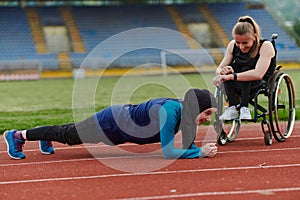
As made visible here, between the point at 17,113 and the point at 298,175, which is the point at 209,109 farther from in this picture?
the point at 17,113

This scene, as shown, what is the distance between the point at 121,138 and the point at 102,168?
1.64 feet

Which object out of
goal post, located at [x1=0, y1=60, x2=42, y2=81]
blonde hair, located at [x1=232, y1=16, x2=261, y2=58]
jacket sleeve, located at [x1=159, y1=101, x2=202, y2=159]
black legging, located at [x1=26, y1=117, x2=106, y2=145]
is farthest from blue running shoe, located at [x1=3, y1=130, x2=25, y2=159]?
goal post, located at [x1=0, y1=60, x2=42, y2=81]

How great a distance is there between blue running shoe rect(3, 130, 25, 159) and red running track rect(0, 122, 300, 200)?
0.07m

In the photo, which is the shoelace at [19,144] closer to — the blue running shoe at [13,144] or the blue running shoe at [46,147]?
the blue running shoe at [13,144]

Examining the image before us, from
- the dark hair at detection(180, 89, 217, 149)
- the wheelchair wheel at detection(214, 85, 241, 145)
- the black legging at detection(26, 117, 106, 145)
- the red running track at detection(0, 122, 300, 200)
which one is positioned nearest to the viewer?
the red running track at detection(0, 122, 300, 200)

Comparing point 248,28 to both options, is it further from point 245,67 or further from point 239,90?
point 239,90

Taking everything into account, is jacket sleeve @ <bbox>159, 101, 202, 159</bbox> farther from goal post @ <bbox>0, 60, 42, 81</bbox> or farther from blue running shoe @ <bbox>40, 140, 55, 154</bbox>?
goal post @ <bbox>0, 60, 42, 81</bbox>

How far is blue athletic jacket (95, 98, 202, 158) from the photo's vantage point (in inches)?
220

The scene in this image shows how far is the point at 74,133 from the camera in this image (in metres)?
6.02

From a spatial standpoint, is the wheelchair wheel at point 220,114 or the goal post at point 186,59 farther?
the goal post at point 186,59

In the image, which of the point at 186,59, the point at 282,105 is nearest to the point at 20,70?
the point at 186,59

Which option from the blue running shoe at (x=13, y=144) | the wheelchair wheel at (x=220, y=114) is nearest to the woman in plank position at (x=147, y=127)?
the blue running shoe at (x=13, y=144)

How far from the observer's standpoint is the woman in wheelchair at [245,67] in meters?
6.65

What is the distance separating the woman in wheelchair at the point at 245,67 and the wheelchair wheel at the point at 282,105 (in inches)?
6.6
